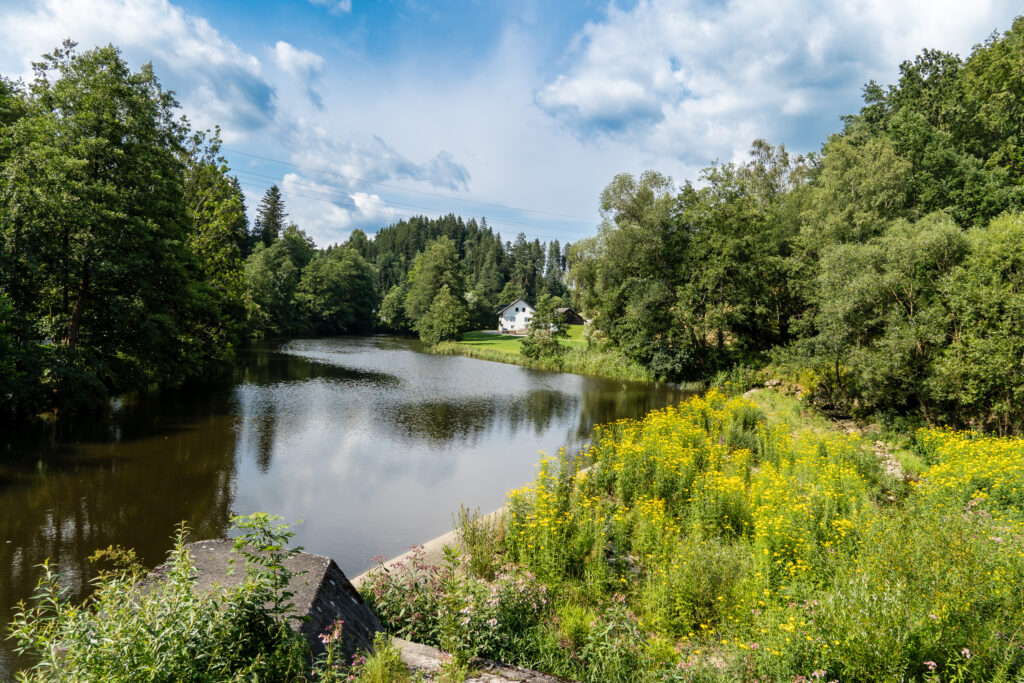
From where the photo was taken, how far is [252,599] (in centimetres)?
380

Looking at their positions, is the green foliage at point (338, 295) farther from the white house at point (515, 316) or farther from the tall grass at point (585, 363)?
the tall grass at point (585, 363)

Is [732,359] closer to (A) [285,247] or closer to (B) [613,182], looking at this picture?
(B) [613,182]

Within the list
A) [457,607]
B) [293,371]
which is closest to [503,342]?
[293,371]

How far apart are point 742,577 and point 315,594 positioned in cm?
542

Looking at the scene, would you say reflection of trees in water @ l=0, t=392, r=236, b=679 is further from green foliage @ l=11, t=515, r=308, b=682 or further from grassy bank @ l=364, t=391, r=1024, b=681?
grassy bank @ l=364, t=391, r=1024, b=681

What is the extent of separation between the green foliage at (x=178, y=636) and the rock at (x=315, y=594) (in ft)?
1.06

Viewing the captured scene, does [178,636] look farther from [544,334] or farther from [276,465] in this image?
[544,334]

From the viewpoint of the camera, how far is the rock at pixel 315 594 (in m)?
4.43

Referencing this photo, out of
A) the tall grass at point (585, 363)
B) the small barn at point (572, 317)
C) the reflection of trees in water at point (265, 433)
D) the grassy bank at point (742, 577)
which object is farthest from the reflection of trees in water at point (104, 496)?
the small barn at point (572, 317)

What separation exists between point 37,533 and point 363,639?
877 centimetres

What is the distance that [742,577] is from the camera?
22.2 feet

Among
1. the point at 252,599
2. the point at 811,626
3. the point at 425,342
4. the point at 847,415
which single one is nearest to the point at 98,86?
the point at 252,599

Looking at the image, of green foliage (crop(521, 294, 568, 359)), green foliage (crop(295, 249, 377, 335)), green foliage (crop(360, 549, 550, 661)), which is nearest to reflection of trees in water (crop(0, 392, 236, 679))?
green foliage (crop(360, 549, 550, 661))

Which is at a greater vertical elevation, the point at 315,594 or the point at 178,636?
the point at 178,636
